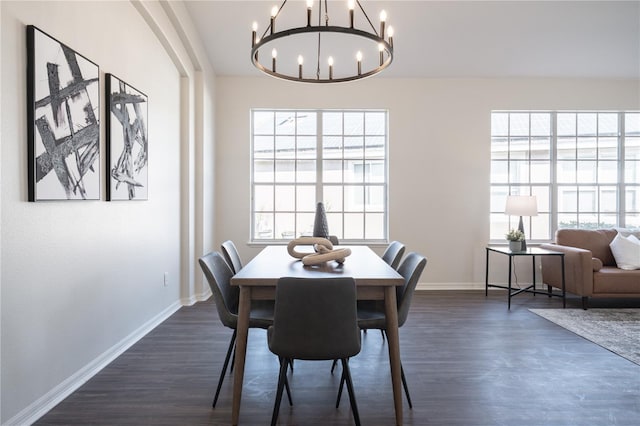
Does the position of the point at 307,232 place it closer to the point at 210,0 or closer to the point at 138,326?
the point at 138,326

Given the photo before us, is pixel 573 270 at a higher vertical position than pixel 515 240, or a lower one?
lower

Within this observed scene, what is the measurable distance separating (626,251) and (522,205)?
1273mm

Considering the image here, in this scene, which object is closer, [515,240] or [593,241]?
[515,240]

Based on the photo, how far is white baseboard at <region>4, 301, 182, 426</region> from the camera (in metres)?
2.11

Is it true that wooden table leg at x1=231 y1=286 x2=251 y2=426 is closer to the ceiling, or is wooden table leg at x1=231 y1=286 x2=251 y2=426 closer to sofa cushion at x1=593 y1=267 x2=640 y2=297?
the ceiling

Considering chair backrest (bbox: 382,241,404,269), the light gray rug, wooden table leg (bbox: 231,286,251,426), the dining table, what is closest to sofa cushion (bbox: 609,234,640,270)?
the light gray rug

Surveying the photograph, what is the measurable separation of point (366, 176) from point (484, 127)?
1.81m

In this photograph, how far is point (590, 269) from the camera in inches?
176

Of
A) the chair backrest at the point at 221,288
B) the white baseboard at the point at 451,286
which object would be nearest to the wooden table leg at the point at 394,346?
the chair backrest at the point at 221,288

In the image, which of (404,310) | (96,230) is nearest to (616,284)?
(404,310)

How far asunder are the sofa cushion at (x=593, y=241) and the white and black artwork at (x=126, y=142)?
5110mm

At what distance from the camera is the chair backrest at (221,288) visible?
7.68ft

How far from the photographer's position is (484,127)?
5555mm

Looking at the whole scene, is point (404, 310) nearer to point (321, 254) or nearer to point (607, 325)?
point (321, 254)
